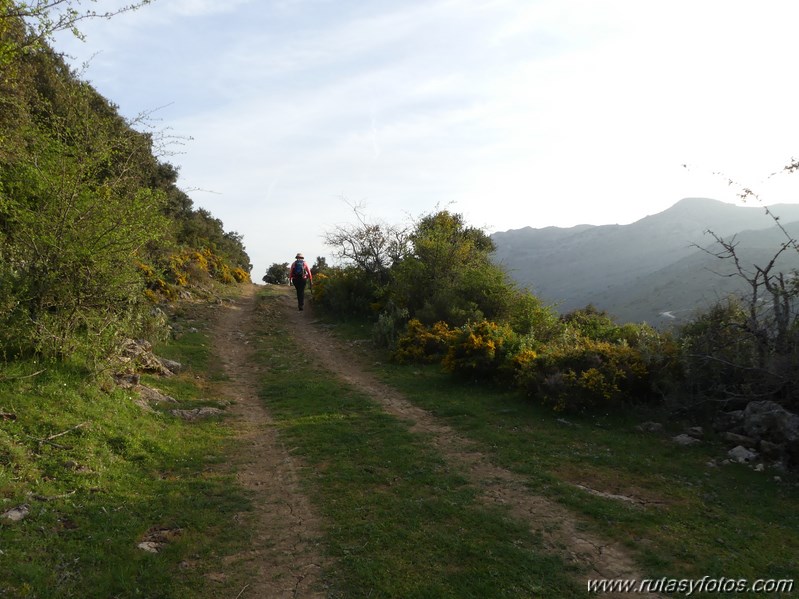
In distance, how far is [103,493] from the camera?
588 centimetres

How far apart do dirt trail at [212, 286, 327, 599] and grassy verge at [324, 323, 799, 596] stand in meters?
3.19

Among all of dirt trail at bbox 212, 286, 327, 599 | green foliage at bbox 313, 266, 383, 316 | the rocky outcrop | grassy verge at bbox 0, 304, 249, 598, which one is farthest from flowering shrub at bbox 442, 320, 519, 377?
green foliage at bbox 313, 266, 383, 316

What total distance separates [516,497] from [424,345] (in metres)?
8.48

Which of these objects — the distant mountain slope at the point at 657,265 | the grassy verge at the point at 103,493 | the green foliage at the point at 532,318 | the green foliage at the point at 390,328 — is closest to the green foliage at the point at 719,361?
the green foliage at the point at 532,318

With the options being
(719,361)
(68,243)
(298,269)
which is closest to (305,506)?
(68,243)

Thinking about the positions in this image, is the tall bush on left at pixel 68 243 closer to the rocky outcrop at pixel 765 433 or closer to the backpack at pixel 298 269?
the rocky outcrop at pixel 765 433

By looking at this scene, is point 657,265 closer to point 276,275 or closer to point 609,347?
point 276,275

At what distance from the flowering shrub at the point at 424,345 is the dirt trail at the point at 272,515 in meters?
4.73

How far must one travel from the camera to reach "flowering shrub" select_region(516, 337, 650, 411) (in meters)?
10.2

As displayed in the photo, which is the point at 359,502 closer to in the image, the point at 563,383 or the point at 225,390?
the point at 563,383

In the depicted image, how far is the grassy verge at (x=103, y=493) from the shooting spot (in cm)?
448

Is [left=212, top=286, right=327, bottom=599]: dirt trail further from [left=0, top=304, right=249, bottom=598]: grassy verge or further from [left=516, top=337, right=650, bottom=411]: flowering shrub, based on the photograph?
[left=516, top=337, right=650, bottom=411]: flowering shrub

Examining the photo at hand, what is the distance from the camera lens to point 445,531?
5.57 meters

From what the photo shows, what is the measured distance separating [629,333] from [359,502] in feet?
35.8
